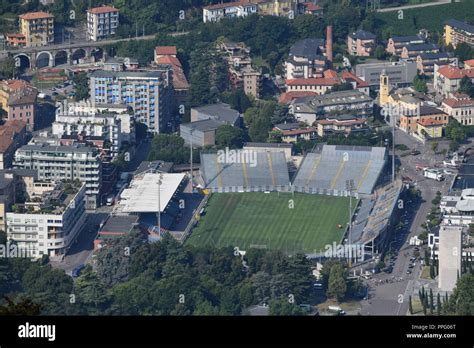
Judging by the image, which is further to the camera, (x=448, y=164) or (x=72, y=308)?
(x=448, y=164)

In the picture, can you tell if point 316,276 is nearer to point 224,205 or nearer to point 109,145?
point 224,205

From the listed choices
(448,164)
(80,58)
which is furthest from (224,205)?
(80,58)

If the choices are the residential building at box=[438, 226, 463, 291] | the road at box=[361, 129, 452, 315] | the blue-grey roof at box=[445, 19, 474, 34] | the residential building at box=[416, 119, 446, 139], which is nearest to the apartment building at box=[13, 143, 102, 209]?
the road at box=[361, 129, 452, 315]

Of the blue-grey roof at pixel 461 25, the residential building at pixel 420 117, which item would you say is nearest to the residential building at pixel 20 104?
the residential building at pixel 420 117

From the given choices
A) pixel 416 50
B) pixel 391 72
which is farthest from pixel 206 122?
pixel 416 50

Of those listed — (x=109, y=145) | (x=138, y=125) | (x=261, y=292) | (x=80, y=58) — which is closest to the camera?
(x=261, y=292)

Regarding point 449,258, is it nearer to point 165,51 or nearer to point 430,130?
point 430,130
